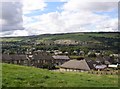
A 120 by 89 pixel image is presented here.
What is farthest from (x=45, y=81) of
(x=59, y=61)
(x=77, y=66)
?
(x=59, y=61)

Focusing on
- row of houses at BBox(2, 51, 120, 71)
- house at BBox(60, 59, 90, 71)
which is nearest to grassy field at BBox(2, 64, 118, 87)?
house at BBox(60, 59, 90, 71)

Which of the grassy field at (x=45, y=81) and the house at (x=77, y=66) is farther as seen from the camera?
the house at (x=77, y=66)

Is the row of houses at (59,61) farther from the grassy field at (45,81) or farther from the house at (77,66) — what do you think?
the grassy field at (45,81)

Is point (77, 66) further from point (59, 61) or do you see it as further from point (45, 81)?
point (59, 61)

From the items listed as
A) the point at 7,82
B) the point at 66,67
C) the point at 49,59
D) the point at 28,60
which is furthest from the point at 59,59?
the point at 7,82

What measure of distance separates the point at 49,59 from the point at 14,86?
98.8 meters

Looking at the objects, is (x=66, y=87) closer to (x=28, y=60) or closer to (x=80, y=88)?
(x=80, y=88)

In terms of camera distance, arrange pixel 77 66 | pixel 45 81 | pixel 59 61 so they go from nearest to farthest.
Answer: pixel 45 81
pixel 77 66
pixel 59 61

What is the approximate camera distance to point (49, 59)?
11200 cm

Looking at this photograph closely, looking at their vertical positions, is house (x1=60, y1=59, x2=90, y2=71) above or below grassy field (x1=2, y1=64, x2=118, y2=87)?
below

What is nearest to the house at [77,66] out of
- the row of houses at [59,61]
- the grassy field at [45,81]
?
the row of houses at [59,61]

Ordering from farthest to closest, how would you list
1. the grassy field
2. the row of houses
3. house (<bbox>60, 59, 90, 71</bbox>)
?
the row of houses
house (<bbox>60, 59, 90, 71</bbox>)
the grassy field

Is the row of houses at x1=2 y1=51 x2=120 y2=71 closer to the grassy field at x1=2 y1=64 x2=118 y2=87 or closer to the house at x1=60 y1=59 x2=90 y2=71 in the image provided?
the house at x1=60 y1=59 x2=90 y2=71

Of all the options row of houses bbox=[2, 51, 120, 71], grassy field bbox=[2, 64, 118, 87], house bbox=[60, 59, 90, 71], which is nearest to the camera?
grassy field bbox=[2, 64, 118, 87]
